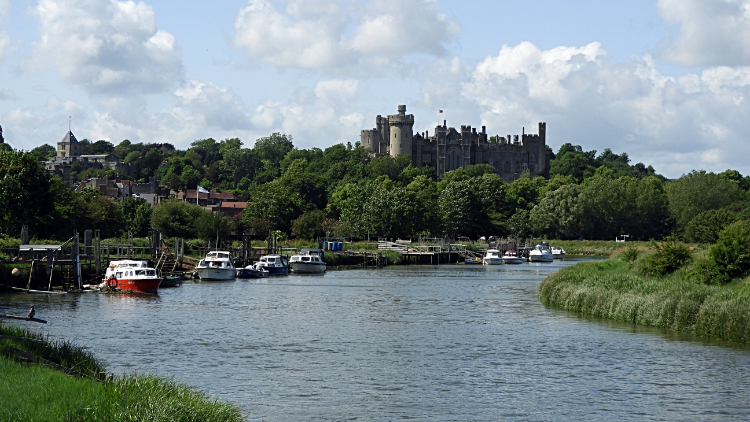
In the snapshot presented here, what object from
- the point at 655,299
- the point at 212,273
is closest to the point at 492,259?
the point at 212,273

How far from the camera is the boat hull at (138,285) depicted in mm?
55188

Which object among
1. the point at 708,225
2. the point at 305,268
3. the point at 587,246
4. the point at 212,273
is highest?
the point at 708,225

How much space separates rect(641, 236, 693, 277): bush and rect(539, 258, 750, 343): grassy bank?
0.53m

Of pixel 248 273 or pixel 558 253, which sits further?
pixel 558 253

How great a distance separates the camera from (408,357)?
31344 mm

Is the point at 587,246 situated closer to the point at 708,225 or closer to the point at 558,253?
the point at 558,253

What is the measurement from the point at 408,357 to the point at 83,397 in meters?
15.7

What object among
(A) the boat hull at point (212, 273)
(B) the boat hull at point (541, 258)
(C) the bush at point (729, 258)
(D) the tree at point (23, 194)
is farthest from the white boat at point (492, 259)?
(C) the bush at point (729, 258)

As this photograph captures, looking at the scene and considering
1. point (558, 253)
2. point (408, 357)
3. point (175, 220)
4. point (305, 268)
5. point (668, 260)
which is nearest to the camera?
point (408, 357)

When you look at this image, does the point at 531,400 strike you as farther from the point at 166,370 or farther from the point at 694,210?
the point at 694,210

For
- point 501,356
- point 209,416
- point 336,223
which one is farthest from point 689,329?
point 336,223

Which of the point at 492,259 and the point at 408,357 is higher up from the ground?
the point at 492,259

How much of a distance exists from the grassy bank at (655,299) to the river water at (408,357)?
2.11 feet

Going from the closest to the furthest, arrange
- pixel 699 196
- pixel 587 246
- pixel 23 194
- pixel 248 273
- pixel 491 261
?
pixel 23 194, pixel 248 273, pixel 491 261, pixel 699 196, pixel 587 246
